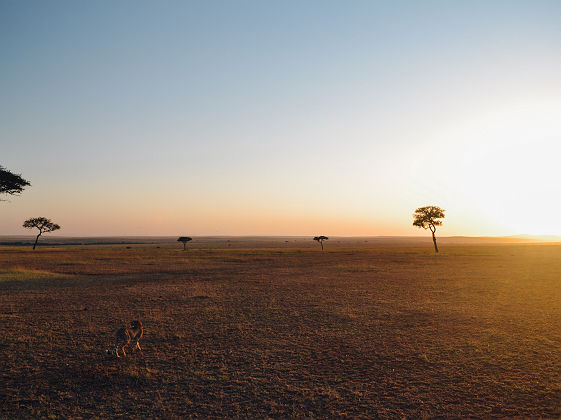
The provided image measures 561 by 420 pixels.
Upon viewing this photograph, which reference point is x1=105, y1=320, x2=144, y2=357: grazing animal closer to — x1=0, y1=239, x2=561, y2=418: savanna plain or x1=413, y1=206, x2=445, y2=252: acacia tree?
x1=0, y1=239, x2=561, y2=418: savanna plain

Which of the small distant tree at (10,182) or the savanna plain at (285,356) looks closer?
the savanna plain at (285,356)

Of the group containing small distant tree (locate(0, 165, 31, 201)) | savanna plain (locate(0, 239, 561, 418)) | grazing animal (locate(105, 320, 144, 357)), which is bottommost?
savanna plain (locate(0, 239, 561, 418))

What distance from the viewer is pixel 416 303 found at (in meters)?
16.8

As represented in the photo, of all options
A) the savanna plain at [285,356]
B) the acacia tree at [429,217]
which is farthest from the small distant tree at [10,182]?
the acacia tree at [429,217]

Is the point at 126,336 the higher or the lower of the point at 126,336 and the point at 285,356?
the higher

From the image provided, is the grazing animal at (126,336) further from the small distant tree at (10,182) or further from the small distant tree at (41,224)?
the small distant tree at (41,224)

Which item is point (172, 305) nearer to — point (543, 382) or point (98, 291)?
point (98, 291)

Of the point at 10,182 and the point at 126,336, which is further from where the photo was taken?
the point at 10,182

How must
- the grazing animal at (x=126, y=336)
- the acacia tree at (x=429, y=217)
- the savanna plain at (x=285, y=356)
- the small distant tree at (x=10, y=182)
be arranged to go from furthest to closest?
the acacia tree at (x=429, y=217) → the small distant tree at (x=10, y=182) → the grazing animal at (x=126, y=336) → the savanna plain at (x=285, y=356)

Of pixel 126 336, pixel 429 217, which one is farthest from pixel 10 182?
pixel 429 217

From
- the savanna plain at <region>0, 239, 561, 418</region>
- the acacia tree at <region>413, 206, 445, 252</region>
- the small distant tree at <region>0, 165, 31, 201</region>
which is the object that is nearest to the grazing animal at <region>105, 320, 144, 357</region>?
the savanna plain at <region>0, 239, 561, 418</region>

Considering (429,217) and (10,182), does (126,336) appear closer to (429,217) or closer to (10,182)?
(10,182)

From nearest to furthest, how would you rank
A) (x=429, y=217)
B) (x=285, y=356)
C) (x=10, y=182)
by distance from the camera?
(x=285, y=356)
(x=10, y=182)
(x=429, y=217)

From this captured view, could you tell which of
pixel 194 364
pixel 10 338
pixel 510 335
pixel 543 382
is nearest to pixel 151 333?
pixel 194 364
